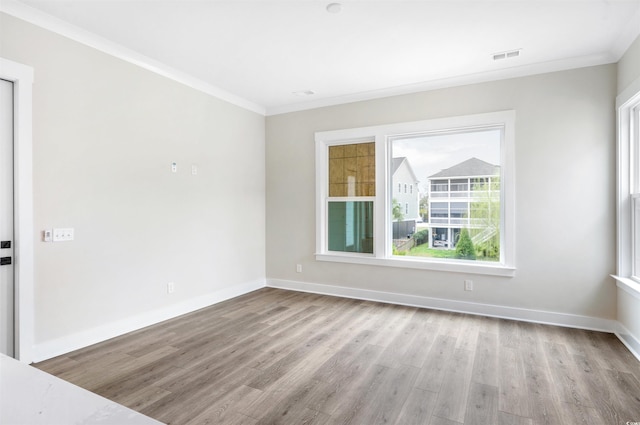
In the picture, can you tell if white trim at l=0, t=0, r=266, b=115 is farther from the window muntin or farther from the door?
the window muntin

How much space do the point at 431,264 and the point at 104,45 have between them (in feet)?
14.2

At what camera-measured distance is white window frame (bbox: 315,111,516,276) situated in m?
3.90

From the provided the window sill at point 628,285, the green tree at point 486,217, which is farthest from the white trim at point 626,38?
the window sill at point 628,285

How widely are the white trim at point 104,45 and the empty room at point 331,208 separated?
2 centimetres

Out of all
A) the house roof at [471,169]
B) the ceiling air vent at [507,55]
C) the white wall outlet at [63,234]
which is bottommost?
the white wall outlet at [63,234]

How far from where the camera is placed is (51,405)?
0.66 meters

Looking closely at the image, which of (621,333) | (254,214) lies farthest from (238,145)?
(621,333)

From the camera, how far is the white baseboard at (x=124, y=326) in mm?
2871

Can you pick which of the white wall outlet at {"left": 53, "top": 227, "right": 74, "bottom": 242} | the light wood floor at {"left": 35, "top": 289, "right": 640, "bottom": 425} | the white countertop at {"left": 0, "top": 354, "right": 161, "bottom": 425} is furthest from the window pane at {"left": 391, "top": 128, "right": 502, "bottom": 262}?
the white countertop at {"left": 0, "top": 354, "right": 161, "bottom": 425}

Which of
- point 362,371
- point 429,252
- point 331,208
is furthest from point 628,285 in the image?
point 331,208

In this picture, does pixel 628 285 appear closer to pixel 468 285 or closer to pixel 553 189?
pixel 553 189

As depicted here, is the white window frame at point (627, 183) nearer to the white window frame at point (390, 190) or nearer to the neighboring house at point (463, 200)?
the white window frame at point (390, 190)

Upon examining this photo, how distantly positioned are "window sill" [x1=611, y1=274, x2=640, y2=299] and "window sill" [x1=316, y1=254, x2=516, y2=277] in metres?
0.91

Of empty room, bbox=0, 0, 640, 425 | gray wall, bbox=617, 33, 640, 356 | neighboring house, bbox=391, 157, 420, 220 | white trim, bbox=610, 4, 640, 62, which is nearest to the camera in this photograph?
empty room, bbox=0, 0, 640, 425
